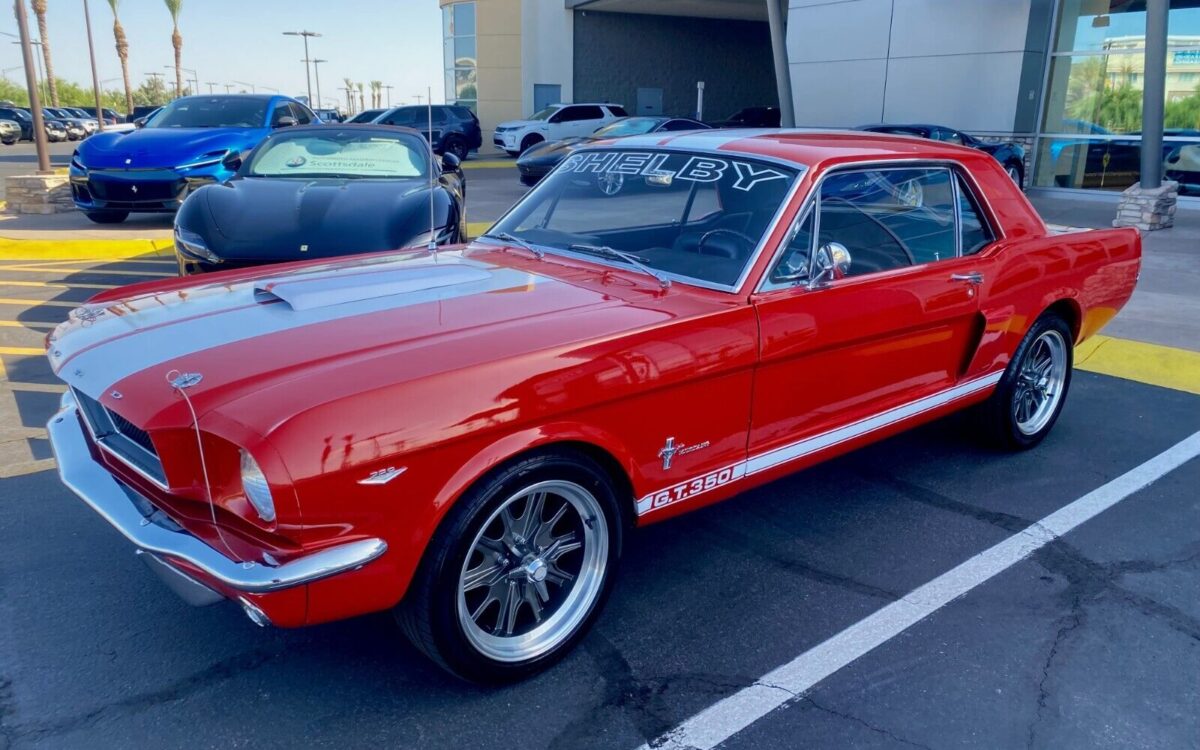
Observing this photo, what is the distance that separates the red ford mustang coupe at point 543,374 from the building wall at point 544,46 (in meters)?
30.0

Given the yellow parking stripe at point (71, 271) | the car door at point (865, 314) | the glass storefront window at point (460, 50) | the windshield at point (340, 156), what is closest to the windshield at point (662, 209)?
the car door at point (865, 314)

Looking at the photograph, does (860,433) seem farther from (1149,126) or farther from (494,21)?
(494,21)

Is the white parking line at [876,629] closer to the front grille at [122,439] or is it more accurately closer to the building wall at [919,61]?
the front grille at [122,439]

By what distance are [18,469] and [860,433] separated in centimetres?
379

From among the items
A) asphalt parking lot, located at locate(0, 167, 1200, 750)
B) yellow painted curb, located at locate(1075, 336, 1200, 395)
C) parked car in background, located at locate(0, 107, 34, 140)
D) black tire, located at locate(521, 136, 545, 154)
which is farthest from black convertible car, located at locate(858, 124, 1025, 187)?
parked car in background, located at locate(0, 107, 34, 140)

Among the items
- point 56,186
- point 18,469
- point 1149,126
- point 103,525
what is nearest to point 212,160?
point 56,186

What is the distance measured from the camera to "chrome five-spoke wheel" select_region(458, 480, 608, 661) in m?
2.70

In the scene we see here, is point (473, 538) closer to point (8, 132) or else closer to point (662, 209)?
point (662, 209)

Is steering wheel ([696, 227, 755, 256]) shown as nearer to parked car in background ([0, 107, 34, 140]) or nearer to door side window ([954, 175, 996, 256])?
door side window ([954, 175, 996, 256])

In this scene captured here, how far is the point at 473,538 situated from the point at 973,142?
16.3 metres

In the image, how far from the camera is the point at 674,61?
3559cm

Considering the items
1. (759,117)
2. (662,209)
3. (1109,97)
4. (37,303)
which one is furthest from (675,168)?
(759,117)

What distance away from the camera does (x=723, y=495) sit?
3.22 m

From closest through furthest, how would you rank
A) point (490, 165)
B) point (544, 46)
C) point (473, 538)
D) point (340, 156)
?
point (473, 538), point (340, 156), point (490, 165), point (544, 46)
